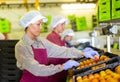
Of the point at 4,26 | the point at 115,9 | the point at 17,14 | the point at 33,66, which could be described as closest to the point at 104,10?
the point at 115,9

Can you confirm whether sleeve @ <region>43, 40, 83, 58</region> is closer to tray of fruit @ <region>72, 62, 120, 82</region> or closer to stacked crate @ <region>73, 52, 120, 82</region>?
stacked crate @ <region>73, 52, 120, 82</region>

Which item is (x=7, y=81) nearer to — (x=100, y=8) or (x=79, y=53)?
(x=79, y=53)

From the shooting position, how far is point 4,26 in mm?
7945

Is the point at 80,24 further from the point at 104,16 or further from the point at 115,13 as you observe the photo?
the point at 115,13

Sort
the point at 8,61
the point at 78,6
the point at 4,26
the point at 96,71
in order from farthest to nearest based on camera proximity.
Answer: the point at 78,6 → the point at 4,26 → the point at 8,61 → the point at 96,71

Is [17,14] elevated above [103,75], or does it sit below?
below

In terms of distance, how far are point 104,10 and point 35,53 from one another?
1.27 meters

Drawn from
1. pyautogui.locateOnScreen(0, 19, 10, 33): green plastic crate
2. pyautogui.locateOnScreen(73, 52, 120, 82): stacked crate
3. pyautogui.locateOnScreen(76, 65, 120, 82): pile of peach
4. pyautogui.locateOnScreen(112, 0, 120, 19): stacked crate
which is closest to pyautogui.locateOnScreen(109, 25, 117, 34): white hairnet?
pyautogui.locateOnScreen(112, 0, 120, 19): stacked crate

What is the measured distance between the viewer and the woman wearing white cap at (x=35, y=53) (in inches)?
88.0

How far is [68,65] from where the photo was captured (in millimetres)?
2238

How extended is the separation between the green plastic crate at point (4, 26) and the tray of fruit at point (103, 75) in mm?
6226

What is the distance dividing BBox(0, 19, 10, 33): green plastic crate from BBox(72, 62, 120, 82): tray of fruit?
6.23 metres

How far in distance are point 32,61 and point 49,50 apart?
0.59 m

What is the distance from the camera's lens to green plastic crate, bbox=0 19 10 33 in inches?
308
